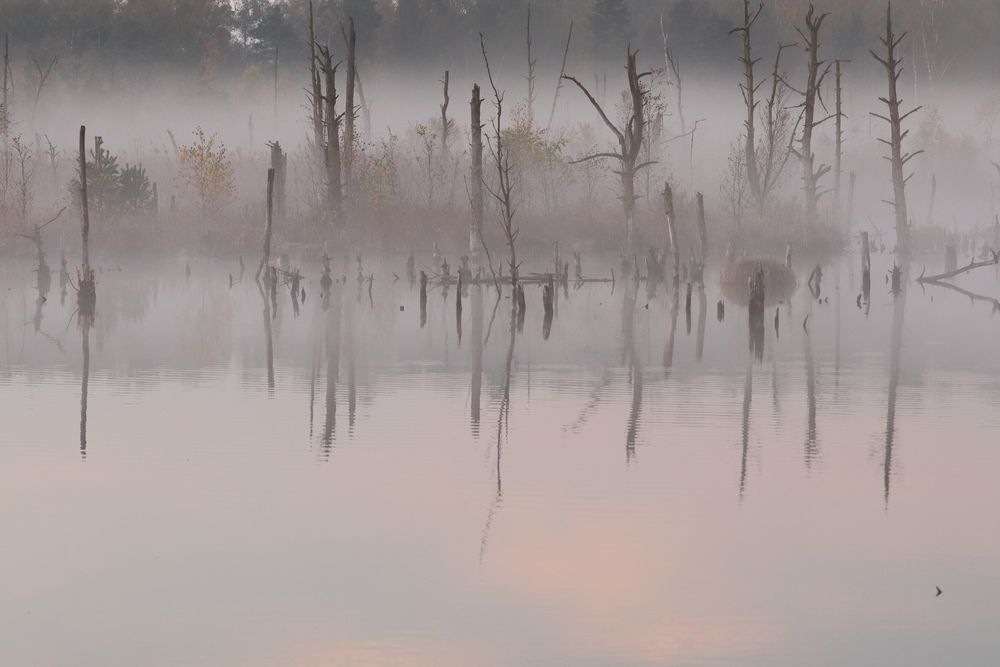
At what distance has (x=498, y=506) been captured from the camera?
10617 millimetres

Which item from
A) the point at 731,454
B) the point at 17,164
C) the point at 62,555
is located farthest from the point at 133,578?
the point at 17,164

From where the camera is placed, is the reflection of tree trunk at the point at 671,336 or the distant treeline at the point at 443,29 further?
the distant treeline at the point at 443,29

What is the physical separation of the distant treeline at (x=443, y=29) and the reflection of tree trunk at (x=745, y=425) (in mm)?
70185

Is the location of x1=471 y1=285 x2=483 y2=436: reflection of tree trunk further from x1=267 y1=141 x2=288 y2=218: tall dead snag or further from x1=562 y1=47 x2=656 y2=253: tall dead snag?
x1=267 y1=141 x2=288 y2=218: tall dead snag

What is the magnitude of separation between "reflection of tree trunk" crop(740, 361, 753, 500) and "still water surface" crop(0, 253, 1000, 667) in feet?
0.17

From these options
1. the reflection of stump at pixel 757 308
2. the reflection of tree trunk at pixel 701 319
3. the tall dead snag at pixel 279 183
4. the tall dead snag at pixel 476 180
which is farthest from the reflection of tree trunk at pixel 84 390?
the tall dead snag at pixel 279 183

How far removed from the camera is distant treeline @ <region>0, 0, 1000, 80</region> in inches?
3487

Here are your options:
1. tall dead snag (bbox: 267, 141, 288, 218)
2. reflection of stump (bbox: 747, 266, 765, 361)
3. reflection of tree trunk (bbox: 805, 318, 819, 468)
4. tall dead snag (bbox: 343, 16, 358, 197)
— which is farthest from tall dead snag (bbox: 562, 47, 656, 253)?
reflection of tree trunk (bbox: 805, 318, 819, 468)

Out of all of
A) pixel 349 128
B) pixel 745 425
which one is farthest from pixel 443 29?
pixel 745 425

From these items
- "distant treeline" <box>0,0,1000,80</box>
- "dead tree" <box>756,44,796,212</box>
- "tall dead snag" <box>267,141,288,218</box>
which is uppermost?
"distant treeline" <box>0,0,1000,80</box>

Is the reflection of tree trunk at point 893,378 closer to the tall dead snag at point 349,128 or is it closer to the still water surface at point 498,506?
the still water surface at point 498,506

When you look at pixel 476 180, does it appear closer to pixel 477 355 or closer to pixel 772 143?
pixel 477 355

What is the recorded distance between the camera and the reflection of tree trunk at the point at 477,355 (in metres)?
15.6

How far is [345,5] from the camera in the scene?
305 feet
